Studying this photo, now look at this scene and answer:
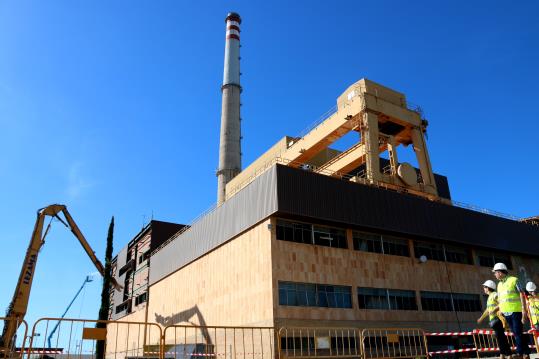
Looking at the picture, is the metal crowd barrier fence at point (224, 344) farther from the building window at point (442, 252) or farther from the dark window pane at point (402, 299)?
the building window at point (442, 252)

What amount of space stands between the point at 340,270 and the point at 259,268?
195 inches

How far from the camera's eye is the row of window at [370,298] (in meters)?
23.6

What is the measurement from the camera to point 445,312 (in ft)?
94.3

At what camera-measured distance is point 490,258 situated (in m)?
34.3

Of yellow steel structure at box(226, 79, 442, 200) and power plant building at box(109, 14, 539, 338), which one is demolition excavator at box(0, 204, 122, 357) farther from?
yellow steel structure at box(226, 79, 442, 200)

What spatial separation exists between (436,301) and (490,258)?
877 centimetres

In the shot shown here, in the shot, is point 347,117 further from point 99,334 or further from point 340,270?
point 99,334

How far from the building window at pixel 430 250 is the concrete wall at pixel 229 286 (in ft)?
38.7

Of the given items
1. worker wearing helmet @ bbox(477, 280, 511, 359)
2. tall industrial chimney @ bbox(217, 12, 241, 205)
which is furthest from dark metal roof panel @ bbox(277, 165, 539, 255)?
tall industrial chimney @ bbox(217, 12, 241, 205)

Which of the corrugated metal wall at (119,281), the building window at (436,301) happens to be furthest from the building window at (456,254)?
the corrugated metal wall at (119,281)

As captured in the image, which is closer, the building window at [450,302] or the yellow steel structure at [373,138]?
the building window at [450,302]

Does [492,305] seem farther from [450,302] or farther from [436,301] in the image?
[450,302]

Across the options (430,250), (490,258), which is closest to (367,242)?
(430,250)

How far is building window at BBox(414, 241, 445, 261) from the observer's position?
2970 centimetres
